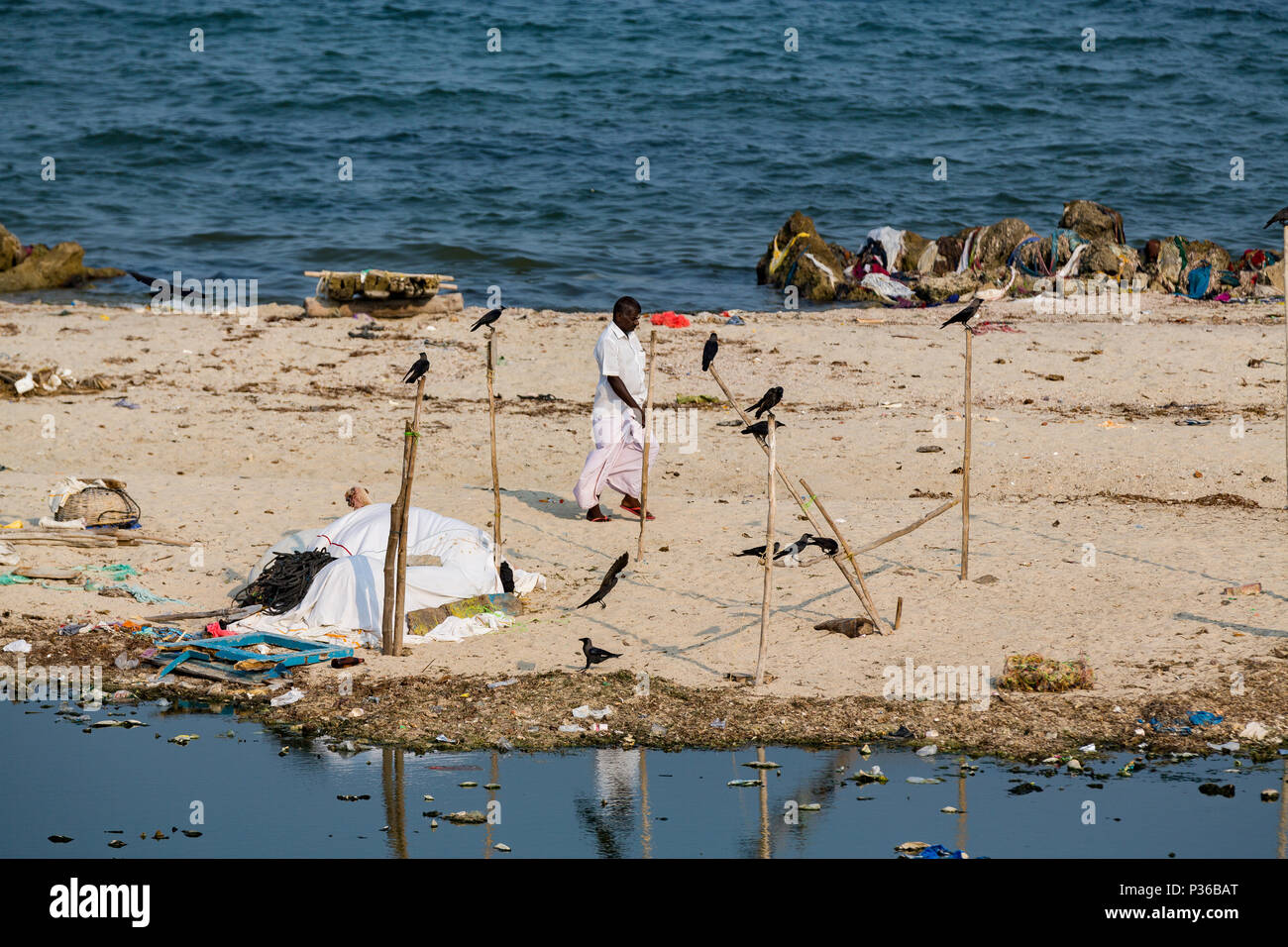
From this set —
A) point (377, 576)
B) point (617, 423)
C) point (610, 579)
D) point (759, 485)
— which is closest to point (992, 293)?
point (759, 485)

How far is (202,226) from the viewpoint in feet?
74.4

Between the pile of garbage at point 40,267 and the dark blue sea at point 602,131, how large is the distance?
1.15 meters

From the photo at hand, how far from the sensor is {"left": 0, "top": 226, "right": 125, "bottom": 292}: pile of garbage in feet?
61.2

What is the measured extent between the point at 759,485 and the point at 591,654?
3622mm

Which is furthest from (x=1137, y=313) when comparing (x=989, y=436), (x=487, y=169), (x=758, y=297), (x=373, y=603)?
(x=487, y=169)

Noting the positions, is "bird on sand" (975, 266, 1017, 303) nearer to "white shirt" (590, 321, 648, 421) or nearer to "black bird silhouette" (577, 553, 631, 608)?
"white shirt" (590, 321, 648, 421)

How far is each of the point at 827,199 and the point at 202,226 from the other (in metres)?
10.5

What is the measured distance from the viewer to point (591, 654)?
6691 millimetres

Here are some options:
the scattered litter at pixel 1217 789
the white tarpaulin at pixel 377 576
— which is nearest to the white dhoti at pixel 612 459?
the white tarpaulin at pixel 377 576

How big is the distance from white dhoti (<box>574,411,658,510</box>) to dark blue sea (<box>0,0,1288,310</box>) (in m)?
9.08

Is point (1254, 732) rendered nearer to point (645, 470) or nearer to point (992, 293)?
point (645, 470)

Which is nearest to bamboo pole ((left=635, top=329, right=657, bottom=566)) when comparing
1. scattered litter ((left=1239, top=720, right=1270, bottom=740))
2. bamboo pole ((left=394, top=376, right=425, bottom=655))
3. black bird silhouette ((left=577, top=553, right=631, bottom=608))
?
black bird silhouette ((left=577, top=553, right=631, bottom=608))

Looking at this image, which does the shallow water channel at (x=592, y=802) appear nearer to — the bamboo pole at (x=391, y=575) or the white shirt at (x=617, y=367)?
the bamboo pole at (x=391, y=575)

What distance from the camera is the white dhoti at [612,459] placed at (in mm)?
9031
